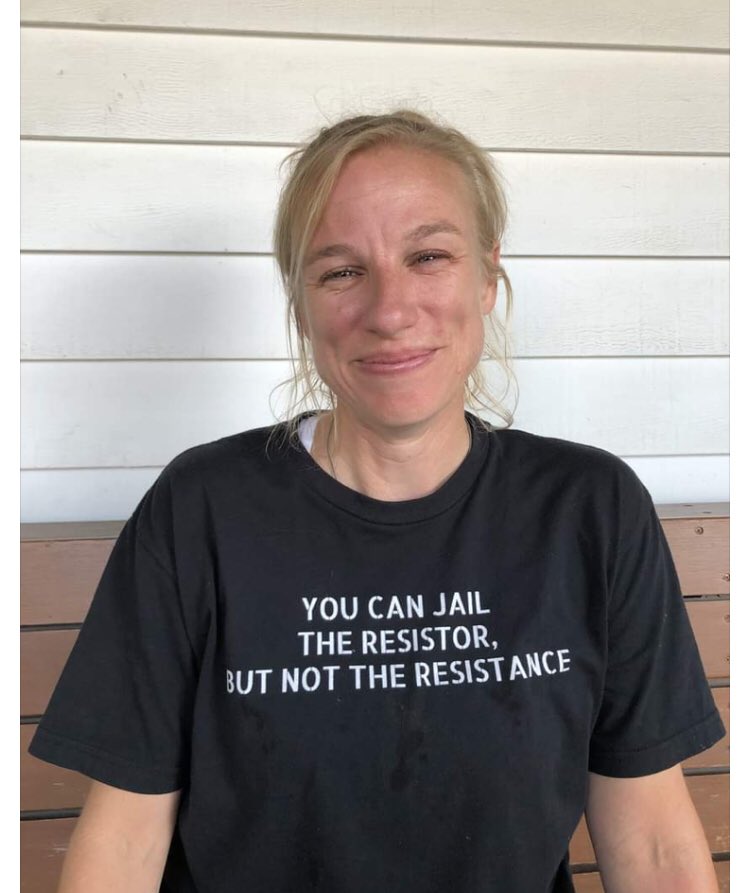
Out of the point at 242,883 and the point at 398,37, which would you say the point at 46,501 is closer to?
the point at 242,883

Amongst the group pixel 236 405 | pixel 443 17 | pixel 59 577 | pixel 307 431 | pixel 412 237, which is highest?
pixel 443 17

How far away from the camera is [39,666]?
171 cm

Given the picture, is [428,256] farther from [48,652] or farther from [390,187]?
[48,652]

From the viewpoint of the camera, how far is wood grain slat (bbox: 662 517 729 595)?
189cm

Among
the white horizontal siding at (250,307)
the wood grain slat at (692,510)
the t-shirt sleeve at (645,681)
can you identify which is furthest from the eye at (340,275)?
the wood grain slat at (692,510)

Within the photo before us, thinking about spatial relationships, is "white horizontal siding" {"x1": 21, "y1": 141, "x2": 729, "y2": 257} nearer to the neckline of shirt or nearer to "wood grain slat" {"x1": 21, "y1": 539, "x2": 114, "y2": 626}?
"wood grain slat" {"x1": 21, "y1": 539, "x2": 114, "y2": 626}

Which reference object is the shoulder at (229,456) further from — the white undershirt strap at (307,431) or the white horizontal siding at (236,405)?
the white horizontal siding at (236,405)

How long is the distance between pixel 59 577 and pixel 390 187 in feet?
3.18

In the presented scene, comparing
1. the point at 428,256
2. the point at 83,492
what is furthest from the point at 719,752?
the point at 83,492

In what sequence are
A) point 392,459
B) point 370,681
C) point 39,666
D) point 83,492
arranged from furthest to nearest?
point 83,492, point 39,666, point 392,459, point 370,681

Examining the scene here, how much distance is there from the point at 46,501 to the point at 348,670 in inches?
37.5

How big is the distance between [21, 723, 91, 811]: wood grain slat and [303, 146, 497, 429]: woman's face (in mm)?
962

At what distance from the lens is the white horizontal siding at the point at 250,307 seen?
1.85 metres

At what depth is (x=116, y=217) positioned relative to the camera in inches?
72.7
